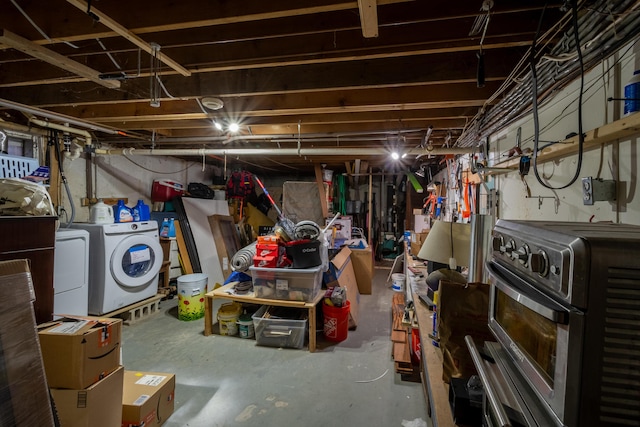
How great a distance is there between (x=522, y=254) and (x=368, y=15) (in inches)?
40.4

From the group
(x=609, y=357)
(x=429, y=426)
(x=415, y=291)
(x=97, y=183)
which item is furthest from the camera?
(x=97, y=183)

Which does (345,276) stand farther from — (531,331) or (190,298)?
(531,331)

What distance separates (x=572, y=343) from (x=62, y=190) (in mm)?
4315

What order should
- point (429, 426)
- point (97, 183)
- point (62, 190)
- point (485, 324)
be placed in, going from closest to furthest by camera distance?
1. point (485, 324)
2. point (429, 426)
3. point (62, 190)
4. point (97, 183)

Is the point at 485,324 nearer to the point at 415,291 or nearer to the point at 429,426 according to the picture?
the point at 429,426

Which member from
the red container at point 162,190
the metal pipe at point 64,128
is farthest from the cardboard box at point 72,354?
the red container at point 162,190

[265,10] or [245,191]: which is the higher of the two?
[265,10]

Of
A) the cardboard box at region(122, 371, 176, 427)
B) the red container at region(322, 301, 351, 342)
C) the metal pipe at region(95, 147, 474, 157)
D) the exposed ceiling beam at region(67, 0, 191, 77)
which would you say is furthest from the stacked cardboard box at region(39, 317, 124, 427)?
the metal pipe at region(95, 147, 474, 157)

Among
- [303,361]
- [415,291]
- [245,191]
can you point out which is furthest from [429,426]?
[245,191]

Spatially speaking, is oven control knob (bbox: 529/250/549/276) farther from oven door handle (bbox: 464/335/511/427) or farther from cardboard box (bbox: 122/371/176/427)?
cardboard box (bbox: 122/371/176/427)

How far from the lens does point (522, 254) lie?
2.32 ft

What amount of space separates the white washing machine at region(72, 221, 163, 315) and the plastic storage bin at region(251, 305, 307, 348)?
157 centimetres

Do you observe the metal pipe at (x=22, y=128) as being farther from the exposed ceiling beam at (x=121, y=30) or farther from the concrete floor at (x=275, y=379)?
the concrete floor at (x=275, y=379)

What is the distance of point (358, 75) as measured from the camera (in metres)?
1.87
